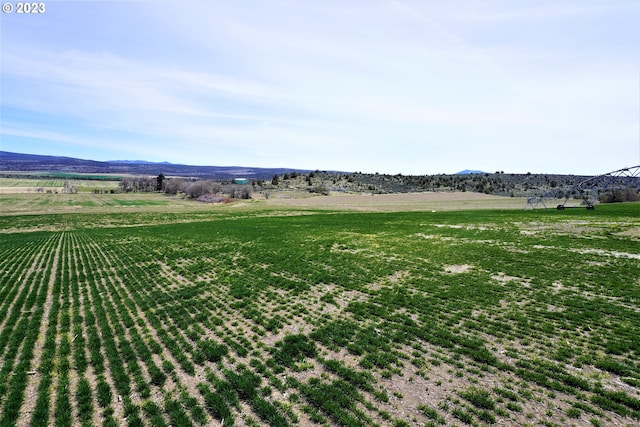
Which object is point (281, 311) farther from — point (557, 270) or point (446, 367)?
point (557, 270)

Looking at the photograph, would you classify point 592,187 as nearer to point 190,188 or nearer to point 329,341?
point 329,341

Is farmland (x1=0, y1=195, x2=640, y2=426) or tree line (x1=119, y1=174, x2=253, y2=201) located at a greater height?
tree line (x1=119, y1=174, x2=253, y2=201)

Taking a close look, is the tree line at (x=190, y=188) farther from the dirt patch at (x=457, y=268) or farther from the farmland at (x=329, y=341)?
the dirt patch at (x=457, y=268)

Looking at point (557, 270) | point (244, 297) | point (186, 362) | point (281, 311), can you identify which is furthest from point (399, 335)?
point (557, 270)

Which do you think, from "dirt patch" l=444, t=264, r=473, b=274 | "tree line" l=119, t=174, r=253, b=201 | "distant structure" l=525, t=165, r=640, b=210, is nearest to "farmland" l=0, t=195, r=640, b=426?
"dirt patch" l=444, t=264, r=473, b=274

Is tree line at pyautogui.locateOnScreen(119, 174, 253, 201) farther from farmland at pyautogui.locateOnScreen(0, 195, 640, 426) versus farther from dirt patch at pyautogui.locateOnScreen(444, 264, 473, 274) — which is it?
dirt patch at pyautogui.locateOnScreen(444, 264, 473, 274)

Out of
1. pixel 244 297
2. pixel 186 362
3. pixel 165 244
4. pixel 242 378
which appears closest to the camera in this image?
pixel 242 378

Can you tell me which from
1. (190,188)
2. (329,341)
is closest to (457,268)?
(329,341)

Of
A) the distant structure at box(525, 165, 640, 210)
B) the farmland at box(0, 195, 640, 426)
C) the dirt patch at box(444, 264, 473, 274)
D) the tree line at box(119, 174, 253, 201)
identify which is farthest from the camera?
the tree line at box(119, 174, 253, 201)
